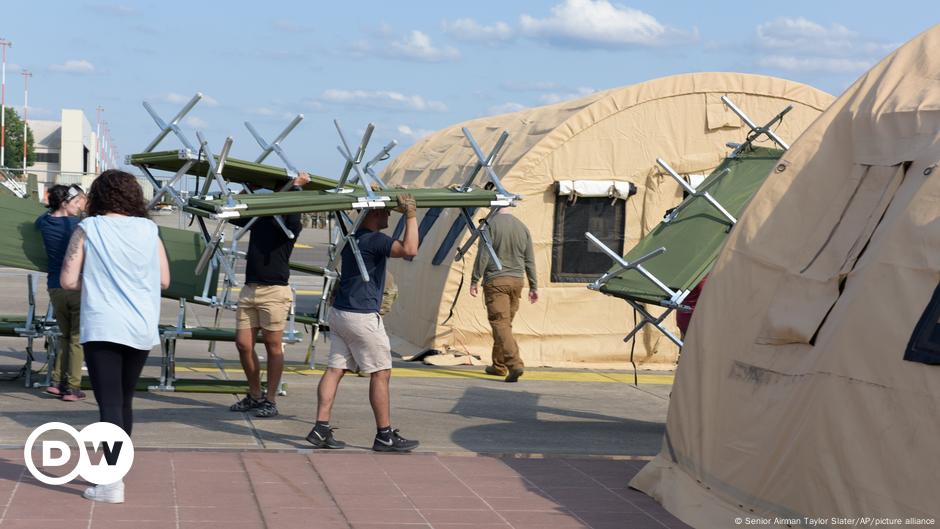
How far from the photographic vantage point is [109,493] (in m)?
6.62

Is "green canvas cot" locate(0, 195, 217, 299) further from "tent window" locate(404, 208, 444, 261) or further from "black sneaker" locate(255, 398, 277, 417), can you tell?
"tent window" locate(404, 208, 444, 261)

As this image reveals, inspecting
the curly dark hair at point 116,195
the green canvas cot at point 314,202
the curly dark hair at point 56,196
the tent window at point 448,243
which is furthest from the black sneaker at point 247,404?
the tent window at point 448,243

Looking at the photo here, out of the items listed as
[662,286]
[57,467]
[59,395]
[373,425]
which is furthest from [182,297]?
[662,286]

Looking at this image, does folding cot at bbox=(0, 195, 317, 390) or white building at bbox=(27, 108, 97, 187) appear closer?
folding cot at bbox=(0, 195, 317, 390)

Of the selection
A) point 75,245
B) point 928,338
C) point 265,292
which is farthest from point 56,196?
point 928,338

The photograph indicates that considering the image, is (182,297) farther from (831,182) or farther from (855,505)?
(855,505)

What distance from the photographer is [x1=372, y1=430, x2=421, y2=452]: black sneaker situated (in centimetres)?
841

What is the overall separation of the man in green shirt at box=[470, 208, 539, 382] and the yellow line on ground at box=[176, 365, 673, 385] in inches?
16.9

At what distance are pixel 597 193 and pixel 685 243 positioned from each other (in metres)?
4.69

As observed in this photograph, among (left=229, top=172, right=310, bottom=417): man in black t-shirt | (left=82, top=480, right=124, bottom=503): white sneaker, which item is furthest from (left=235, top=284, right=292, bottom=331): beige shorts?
(left=82, top=480, right=124, bottom=503): white sneaker

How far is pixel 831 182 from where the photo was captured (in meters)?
7.10

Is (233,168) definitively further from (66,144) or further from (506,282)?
(66,144)

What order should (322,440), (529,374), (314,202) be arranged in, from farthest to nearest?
1. (529,374)
2. (322,440)
3. (314,202)

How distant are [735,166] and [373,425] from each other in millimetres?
3568
